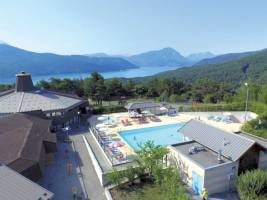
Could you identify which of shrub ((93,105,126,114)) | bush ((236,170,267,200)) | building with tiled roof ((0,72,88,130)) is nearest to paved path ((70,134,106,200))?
building with tiled roof ((0,72,88,130))

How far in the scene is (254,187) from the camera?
10.9m

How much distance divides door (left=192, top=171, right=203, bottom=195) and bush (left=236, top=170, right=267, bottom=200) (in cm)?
202

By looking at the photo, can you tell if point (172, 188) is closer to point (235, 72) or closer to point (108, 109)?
point (108, 109)

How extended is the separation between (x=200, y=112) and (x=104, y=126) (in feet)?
46.4

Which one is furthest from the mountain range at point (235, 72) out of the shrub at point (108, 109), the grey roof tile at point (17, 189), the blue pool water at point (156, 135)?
the grey roof tile at point (17, 189)

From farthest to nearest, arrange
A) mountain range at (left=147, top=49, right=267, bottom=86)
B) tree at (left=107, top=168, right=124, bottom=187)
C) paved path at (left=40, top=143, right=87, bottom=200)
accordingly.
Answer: mountain range at (left=147, top=49, right=267, bottom=86) < paved path at (left=40, top=143, right=87, bottom=200) < tree at (left=107, top=168, right=124, bottom=187)

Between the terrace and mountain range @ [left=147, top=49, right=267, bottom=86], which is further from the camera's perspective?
mountain range @ [left=147, top=49, right=267, bottom=86]

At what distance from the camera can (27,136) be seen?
51.5ft

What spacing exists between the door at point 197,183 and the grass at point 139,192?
2.05 metres

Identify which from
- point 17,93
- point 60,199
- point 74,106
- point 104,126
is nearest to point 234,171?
point 60,199

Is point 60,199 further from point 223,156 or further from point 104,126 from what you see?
point 104,126

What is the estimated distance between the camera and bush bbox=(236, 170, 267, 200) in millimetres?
10836

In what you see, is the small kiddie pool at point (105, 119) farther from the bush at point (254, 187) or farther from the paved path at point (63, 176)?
the bush at point (254, 187)

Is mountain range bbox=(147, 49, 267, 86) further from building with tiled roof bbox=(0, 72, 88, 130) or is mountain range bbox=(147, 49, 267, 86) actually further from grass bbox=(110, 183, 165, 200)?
grass bbox=(110, 183, 165, 200)
